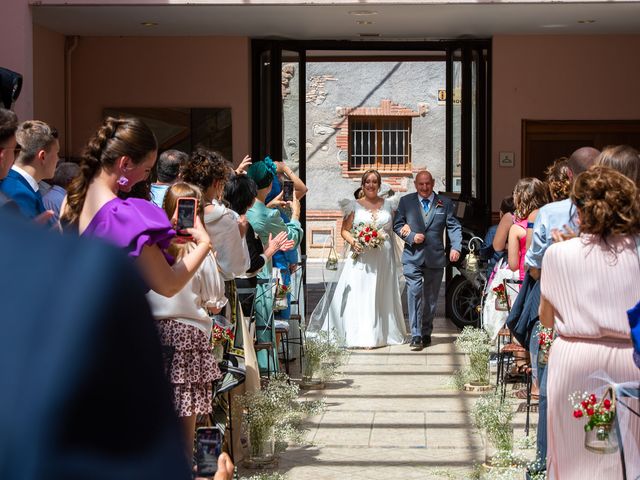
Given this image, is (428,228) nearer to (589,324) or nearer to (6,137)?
(589,324)

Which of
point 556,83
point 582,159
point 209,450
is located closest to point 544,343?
point 582,159

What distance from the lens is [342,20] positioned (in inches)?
494

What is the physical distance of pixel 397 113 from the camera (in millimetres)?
29422

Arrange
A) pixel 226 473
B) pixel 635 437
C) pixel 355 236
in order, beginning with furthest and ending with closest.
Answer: pixel 355 236 → pixel 635 437 → pixel 226 473

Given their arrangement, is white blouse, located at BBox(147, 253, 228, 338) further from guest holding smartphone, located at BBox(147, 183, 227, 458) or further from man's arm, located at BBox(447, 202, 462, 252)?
man's arm, located at BBox(447, 202, 462, 252)

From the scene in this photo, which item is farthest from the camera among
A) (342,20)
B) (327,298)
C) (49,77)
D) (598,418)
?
(49,77)

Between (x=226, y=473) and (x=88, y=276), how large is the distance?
2.46m

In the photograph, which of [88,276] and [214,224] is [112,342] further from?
[214,224]

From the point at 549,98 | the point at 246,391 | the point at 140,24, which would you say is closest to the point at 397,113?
the point at 549,98

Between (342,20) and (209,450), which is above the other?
(342,20)

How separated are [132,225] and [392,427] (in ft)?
15.1

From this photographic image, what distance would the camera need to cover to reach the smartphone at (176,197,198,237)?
181 inches

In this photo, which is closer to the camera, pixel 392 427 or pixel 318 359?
pixel 392 427

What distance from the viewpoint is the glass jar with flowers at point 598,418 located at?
444cm
